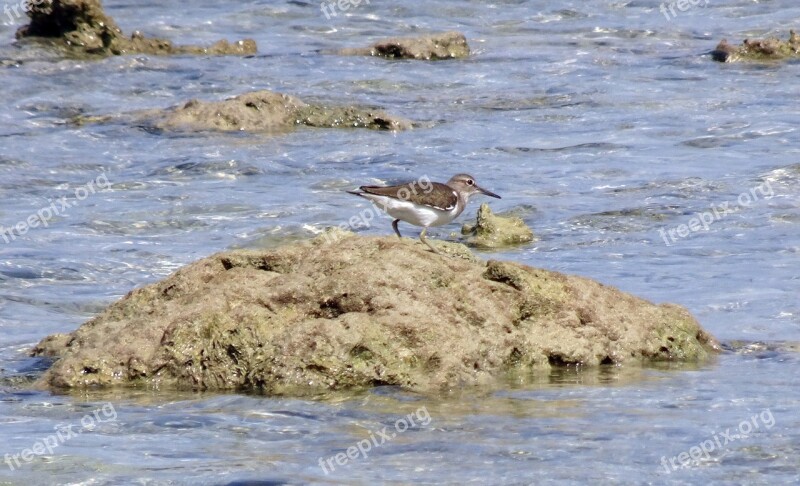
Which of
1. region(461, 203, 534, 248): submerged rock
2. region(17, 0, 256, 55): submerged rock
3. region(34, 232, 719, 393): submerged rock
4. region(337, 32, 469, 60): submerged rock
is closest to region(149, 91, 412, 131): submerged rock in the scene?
region(337, 32, 469, 60): submerged rock

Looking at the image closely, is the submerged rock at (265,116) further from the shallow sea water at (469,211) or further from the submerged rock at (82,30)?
the submerged rock at (82,30)

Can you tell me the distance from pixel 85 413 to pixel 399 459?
187 cm

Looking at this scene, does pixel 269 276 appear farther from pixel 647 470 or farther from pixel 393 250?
pixel 647 470

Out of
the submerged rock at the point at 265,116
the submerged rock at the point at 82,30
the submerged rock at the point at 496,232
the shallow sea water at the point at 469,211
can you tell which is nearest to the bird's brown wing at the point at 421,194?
the shallow sea water at the point at 469,211

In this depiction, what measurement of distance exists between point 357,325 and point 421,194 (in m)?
2.09

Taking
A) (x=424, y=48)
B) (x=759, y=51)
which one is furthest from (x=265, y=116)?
(x=759, y=51)

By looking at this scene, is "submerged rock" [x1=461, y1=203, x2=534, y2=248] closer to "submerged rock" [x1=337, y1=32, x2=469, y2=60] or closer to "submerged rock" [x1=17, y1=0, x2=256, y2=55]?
"submerged rock" [x1=337, y1=32, x2=469, y2=60]

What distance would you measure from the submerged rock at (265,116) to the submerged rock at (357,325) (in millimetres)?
8932

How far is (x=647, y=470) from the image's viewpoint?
19.4 ft

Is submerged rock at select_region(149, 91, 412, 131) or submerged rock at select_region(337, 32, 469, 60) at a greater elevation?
submerged rock at select_region(337, 32, 469, 60)

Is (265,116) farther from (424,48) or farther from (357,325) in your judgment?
(357,325)

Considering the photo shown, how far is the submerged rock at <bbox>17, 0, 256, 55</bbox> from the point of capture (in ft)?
70.0

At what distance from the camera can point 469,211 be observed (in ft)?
44.4

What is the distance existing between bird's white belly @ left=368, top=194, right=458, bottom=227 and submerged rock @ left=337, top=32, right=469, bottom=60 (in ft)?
42.1
